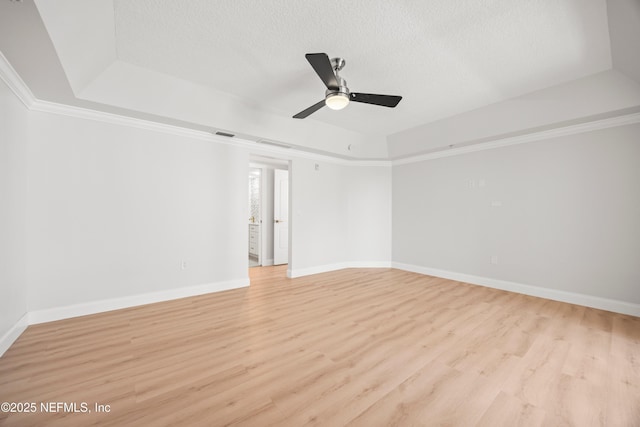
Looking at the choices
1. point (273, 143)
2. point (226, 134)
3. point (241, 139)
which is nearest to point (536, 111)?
point (273, 143)

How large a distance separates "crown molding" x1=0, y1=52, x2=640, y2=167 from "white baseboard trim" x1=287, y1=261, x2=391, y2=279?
7.68 feet

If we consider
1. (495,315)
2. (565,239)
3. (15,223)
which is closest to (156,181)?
(15,223)

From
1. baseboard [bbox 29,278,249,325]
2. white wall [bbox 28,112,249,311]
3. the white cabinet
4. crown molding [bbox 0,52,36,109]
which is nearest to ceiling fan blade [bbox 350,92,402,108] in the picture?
white wall [bbox 28,112,249,311]

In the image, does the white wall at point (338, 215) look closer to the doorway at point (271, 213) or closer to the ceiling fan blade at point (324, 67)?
the doorway at point (271, 213)

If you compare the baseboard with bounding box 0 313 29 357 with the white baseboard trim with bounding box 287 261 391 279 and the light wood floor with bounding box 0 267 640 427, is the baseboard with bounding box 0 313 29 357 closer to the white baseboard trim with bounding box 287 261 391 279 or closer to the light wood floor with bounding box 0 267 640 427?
the light wood floor with bounding box 0 267 640 427

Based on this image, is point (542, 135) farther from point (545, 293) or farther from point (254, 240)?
point (254, 240)

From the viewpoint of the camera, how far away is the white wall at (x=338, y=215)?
529 centimetres

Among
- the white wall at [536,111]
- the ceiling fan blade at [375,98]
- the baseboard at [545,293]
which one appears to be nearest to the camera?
the ceiling fan blade at [375,98]

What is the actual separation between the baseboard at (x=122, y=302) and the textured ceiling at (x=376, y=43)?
117 inches

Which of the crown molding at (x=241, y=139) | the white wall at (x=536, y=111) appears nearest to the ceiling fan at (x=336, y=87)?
the crown molding at (x=241, y=139)

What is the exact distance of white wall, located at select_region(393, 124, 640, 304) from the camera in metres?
3.36

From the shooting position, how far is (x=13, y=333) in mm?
2463

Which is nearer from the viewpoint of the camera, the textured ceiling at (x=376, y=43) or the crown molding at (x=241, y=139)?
the textured ceiling at (x=376, y=43)

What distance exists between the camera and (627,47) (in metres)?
2.41
